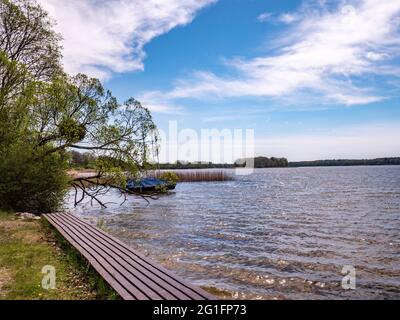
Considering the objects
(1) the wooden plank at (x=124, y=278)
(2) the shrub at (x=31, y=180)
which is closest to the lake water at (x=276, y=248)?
(1) the wooden plank at (x=124, y=278)

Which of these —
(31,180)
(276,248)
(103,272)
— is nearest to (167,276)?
(103,272)

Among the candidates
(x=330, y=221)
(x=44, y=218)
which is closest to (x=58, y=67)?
(x=44, y=218)

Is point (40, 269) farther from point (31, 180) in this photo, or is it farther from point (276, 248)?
point (31, 180)

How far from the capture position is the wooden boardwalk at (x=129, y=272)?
634cm

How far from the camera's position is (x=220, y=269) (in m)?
11.1

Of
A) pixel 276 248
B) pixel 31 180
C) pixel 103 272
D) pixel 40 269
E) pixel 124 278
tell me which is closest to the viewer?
pixel 124 278

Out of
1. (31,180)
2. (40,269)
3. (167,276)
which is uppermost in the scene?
(31,180)

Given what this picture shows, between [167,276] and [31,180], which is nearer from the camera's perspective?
[167,276]

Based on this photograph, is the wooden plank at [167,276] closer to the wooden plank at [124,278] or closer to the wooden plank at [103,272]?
the wooden plank at [124,278]

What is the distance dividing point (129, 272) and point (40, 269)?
2.57 meters

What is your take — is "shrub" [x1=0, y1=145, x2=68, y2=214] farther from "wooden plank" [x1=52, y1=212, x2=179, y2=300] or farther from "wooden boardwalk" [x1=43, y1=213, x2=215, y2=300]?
"wooden plank" [x1=52, y1=212, x2=179, y2=300]

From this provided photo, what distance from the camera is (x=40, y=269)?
8734 mm

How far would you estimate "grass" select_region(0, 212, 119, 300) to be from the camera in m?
7.10

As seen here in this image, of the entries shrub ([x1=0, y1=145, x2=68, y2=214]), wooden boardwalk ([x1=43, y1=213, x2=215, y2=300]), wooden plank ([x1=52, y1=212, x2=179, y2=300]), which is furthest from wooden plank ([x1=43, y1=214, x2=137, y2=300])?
shrub ([x1=0, y1=145, x2=68, y2=214])
